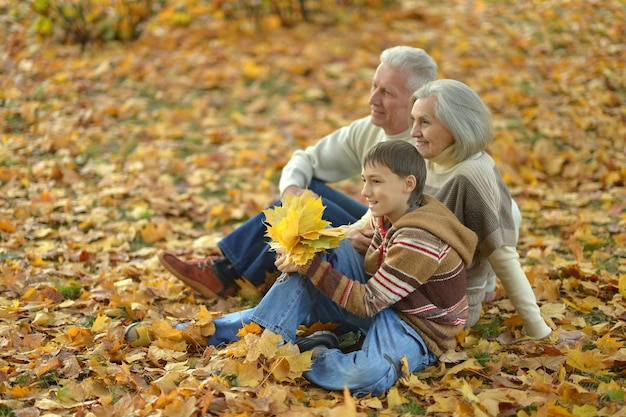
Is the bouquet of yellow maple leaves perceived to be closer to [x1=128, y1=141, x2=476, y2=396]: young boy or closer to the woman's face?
[x1=128, y1=141, x2=476, y2=396]: young boy

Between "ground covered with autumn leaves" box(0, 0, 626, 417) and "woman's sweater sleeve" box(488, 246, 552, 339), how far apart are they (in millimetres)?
94

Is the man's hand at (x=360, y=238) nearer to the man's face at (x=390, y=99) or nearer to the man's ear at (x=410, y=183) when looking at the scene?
the man's ear at (x=410, y=183)

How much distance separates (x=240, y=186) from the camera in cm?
558

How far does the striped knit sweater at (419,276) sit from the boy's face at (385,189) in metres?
0.07

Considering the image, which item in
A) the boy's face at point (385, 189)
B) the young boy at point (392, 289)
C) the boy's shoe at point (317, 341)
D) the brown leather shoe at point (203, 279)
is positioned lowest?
the brown leather shoe at point (203, 279)

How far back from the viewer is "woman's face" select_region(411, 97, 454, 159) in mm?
2939

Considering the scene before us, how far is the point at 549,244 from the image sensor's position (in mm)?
4398

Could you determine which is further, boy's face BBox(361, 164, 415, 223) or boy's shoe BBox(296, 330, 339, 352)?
boy's shoe BBox(296, 330, 339, 352)

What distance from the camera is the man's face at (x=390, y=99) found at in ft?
11.3

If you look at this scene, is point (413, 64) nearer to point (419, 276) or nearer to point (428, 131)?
point (428, 131)

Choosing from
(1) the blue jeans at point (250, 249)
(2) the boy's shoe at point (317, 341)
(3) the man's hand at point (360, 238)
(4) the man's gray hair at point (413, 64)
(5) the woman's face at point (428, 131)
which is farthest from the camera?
(1) the blue jeans at point (250, 249)

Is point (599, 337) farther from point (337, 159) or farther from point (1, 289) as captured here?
point (1, 289)

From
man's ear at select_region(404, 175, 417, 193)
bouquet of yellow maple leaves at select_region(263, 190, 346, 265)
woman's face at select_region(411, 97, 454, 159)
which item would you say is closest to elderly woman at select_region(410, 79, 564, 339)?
woman's face at select_region(411, 97, 454, 159)

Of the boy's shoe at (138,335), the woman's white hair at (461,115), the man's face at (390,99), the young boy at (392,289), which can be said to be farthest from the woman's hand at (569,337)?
the boy's shoe at (138,335)
